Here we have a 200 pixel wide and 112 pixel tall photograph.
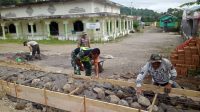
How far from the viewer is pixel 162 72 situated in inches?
191

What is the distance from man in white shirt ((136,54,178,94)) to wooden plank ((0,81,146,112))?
29.8 inches

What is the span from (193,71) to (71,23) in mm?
18662

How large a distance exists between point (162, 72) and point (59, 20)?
70.8ft

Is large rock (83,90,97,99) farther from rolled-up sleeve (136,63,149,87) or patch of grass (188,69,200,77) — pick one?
patch of grass (188,69,200,77)

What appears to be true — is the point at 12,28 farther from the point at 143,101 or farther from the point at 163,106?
the point at 163,106

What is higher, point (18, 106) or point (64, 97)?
point (64, 97)

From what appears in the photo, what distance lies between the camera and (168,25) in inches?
1500

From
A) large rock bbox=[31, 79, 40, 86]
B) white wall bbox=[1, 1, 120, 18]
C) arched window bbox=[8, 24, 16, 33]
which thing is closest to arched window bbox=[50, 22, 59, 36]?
white wall bbox=[1, 1, 120, 18]

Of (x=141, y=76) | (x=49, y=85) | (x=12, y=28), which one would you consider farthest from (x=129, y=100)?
(x=12, y=28)

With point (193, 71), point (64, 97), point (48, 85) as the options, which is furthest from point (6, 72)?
point (193, 71)

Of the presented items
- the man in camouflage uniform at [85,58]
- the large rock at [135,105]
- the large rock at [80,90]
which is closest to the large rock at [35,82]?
the man in camouflage uniform at [85,58]

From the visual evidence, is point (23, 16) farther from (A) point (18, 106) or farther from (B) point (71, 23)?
(A) point (18, 106)

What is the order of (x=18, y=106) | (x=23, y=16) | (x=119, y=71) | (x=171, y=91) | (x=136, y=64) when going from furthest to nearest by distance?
→ (x=23, y=16)
(x=136, y=64)
(x=119, y=71)
(x=18, y=106)
(x=171, y=91)

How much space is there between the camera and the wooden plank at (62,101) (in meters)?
4.51
